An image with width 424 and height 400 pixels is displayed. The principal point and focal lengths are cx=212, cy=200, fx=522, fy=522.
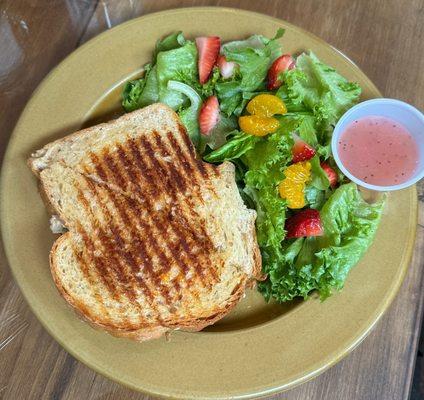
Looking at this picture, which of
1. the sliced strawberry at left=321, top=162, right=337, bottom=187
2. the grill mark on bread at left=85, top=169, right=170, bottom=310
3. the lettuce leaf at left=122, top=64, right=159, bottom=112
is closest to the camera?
the grill mark on bread at left=85, top=169, right=170, bottom=310

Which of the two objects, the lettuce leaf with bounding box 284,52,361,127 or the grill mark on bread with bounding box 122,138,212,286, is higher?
the lettuce leaf with bounding box 284,52,361,127

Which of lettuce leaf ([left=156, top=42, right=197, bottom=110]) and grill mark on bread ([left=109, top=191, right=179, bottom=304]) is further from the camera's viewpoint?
lettuce leaf ([left=156, top=42, right=197, bottom=110])

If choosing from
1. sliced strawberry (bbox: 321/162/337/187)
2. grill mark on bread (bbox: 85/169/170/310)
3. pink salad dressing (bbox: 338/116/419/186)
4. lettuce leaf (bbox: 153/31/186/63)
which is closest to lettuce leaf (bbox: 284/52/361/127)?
pink salad dressing (bbox: 338/116/419/186)

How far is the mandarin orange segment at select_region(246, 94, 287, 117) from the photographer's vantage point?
2533 millimetres

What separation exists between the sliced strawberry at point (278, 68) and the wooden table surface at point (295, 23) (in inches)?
23.4

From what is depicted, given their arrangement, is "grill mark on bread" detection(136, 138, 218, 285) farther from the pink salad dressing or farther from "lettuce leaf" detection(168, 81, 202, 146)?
the pink salad dressing

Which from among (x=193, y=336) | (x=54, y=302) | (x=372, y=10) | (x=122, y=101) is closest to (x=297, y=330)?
(x=193, y=336)

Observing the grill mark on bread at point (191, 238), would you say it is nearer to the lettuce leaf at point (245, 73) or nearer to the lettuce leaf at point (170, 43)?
the lettuce leaf at point (245, 73)

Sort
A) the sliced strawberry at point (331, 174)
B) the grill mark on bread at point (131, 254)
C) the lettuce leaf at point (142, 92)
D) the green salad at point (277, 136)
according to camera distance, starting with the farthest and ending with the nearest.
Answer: the lettuce leaf at point (142, 92), the sliced strawberry at point (331, 174), the green salad at point (277, 136), the grill mark on bread at point (131, 254)

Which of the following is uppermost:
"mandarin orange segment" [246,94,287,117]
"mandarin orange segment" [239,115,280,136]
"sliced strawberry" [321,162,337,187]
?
"mandarin orange segment" [246,94,287,117]

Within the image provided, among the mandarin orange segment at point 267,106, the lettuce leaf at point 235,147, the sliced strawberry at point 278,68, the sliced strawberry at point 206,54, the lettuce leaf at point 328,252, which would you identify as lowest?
the lettuce leaf at point 328,252

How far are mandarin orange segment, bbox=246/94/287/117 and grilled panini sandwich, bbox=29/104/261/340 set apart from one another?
12.6 inches

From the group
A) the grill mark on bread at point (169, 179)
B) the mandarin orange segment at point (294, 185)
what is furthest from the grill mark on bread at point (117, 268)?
the mandarin orange segment at point (294, 185)

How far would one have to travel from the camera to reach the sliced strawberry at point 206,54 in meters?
2.67
